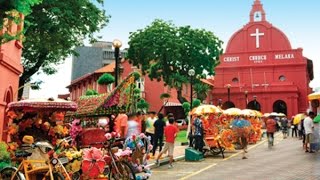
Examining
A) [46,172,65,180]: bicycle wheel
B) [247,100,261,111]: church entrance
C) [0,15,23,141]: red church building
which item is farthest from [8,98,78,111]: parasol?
[247,100,261,111]: church entrance

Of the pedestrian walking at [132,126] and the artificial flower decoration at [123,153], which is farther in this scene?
the pedestrian walking at [132,126]

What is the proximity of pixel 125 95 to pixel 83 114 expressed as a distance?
1950 mm

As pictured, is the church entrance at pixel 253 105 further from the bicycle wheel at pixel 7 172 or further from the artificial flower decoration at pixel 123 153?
the bicycle wheel at pixel 7 172

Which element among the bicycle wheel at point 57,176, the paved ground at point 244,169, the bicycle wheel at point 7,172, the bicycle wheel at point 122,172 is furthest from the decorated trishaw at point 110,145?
the paved ground at point 244,169

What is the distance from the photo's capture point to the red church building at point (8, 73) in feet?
41.0

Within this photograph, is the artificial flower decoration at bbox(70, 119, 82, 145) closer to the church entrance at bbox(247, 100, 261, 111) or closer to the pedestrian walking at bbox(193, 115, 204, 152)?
the pedestrian walking at bbox(193, 115, 204, 152)

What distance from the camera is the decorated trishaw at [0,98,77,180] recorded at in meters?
7.86

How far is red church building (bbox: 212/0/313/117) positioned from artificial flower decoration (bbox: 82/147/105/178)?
39518mm

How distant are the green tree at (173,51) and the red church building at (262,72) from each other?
950cm

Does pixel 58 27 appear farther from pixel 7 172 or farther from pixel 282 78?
pixel 282 78

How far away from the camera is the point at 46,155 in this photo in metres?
7.95

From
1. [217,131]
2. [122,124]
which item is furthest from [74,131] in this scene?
[217,131]

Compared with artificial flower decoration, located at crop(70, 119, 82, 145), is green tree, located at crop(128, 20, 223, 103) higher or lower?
higher

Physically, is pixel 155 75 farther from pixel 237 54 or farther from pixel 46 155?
pixel 46 155
